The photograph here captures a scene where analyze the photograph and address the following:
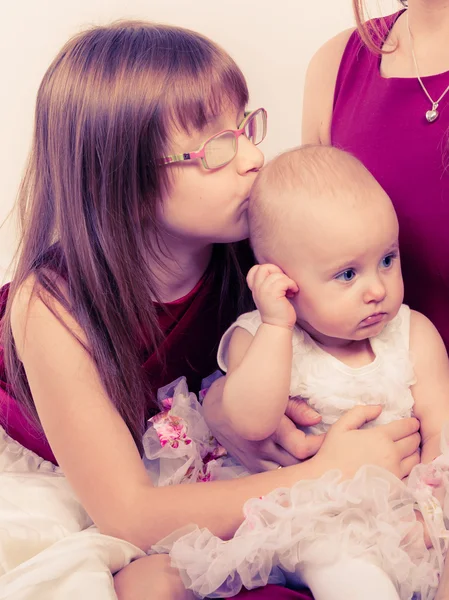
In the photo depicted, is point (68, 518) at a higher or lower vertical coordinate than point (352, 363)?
lower

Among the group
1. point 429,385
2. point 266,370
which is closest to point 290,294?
point 266,370

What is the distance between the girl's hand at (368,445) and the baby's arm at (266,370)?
3.8 inches

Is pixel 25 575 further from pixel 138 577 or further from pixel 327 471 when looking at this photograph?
pixel 327 471

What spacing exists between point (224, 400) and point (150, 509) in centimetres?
21

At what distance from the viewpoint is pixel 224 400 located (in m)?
1.47

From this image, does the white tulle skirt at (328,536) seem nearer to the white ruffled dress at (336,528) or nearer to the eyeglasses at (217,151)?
the white ruffled dress at (336,528)

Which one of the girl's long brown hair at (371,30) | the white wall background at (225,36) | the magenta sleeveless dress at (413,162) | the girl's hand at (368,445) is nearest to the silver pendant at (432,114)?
the magenta sleeveless dress at (413,162)

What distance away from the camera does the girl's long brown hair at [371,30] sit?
1.68m

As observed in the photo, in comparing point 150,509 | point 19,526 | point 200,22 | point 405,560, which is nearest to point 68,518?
point 19,526

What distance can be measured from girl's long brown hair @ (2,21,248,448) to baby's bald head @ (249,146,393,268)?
0.60 feet

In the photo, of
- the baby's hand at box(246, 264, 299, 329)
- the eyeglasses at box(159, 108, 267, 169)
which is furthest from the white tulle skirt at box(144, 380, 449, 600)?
the eyeglasses at box(159, 108, 267, 169)

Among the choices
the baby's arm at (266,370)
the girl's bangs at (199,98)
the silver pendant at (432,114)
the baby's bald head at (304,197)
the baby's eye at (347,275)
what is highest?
the girl's bangs at (199,98)

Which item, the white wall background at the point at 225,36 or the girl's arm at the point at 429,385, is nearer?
the girl's arm at the point at 429,385

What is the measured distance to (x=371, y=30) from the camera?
175 cm
